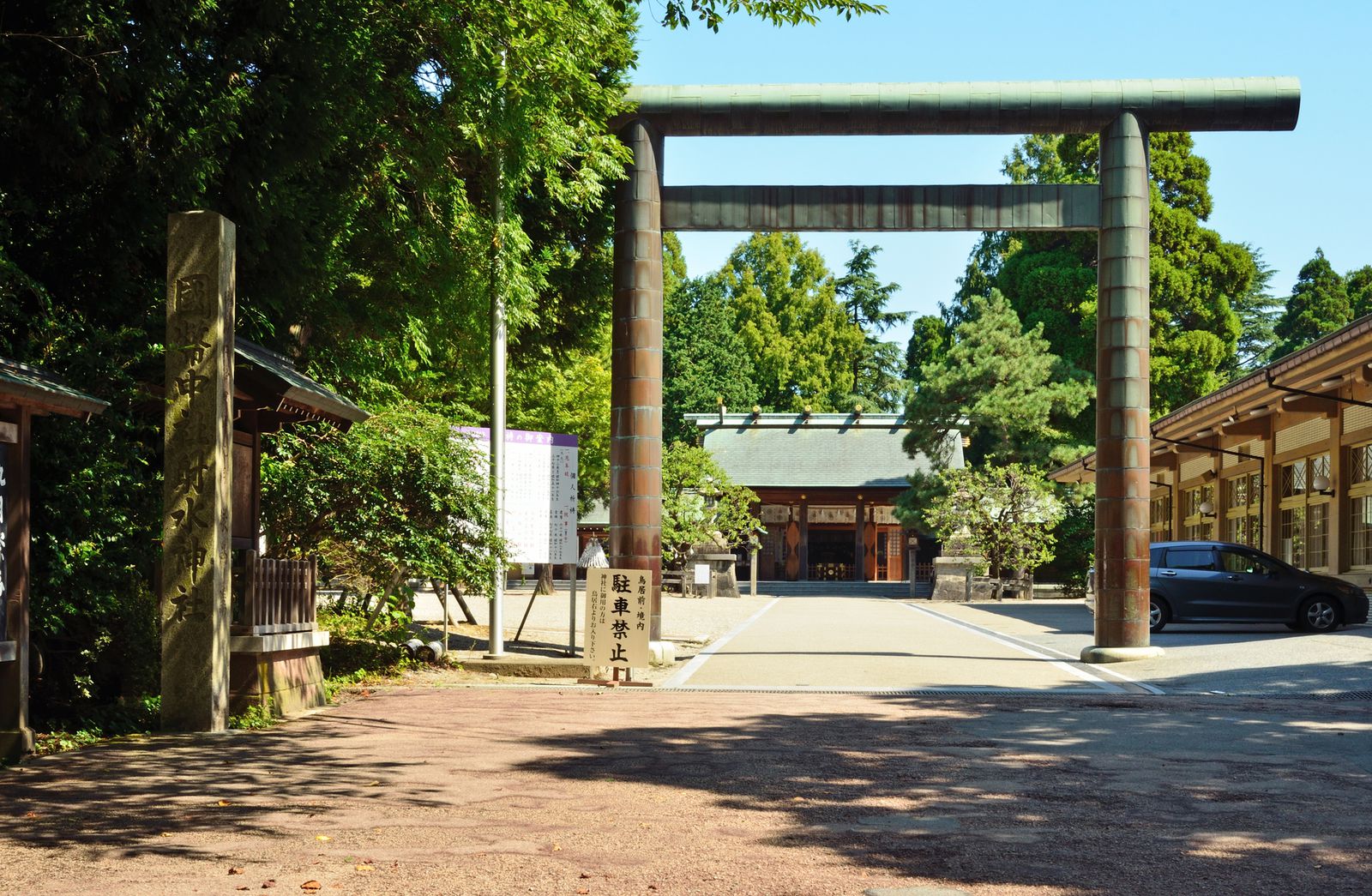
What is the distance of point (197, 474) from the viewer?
1036 cm

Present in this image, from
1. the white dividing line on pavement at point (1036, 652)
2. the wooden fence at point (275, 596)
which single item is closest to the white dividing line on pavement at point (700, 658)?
the wooden fence at point (275, 596)

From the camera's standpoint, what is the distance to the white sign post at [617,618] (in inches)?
589

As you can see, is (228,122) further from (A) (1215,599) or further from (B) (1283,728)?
(A) (1215,599)

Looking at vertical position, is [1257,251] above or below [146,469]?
above

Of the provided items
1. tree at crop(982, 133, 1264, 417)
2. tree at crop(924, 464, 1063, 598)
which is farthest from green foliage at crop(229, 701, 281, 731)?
tree at crop(982, 133, 1264, 417)

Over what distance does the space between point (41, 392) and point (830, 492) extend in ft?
163

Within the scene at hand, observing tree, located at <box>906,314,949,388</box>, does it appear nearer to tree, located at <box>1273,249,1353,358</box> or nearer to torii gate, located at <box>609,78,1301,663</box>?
tree, located at <box>1273,249,1353,358</box>

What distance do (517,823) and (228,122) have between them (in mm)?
6909

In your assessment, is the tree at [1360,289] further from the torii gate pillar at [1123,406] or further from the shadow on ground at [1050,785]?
the shadow on ground at [1050,785]

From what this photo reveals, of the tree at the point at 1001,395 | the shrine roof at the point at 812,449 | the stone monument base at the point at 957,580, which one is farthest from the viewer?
the shrine roof at the point at 812,449

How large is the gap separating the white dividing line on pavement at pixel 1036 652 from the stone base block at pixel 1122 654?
0.34 meters

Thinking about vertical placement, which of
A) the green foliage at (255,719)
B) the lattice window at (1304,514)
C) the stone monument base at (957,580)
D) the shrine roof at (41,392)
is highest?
the shrine roof at (41,392)

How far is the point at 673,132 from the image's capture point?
58.3ft

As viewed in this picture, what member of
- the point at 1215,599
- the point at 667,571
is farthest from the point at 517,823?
the point at 667,571
